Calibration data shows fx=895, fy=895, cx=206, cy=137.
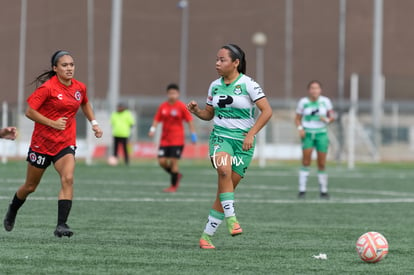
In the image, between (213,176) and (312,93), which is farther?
(213,176)

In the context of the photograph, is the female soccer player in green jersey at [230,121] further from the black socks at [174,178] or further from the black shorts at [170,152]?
the black shorts at [170,152]

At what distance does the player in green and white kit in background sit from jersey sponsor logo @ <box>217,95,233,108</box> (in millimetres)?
7835

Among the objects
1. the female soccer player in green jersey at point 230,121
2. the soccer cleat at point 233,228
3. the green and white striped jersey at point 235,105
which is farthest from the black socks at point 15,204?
the soccer cleat at point 233,228

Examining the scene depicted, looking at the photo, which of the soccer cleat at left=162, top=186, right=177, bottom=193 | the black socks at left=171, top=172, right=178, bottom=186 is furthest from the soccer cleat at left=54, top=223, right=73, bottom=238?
the black socks at left=171, top=172, right=178, bottom=186

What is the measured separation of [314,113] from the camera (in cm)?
1712

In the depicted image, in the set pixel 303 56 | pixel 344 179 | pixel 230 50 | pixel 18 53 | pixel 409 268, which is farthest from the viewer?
pixel 303 56

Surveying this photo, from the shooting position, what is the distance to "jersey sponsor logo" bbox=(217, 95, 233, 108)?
9.27 metres

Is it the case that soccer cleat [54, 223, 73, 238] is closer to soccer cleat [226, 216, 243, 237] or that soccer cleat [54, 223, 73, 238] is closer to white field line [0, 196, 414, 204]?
soccer cleat [226, 216, 243, 237]

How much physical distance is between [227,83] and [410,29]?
Answer: 4230 cm

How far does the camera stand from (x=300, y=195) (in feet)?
56.0

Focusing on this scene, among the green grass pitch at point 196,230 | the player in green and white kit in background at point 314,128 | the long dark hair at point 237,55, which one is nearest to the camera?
the green grass pitch at point 196,230

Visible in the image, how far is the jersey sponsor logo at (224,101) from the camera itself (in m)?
9.27

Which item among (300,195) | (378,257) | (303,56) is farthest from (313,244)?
(303,56)

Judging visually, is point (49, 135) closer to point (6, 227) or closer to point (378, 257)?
point (6, 227)
